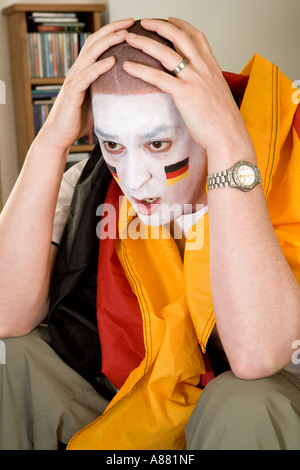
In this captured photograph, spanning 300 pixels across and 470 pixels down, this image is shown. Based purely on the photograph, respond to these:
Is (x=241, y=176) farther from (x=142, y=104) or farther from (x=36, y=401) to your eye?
(x=36, y=401)

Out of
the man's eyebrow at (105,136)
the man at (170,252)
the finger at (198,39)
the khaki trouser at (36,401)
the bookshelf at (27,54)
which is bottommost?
the khaki trouser at (36,401)

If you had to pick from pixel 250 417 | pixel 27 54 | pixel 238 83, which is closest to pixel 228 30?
pixel 27 54

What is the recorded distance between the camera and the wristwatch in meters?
1.16

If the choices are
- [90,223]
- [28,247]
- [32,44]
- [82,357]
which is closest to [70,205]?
[90,223]

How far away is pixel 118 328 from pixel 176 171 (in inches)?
15.5

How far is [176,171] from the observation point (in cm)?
132

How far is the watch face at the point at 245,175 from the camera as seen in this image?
1.16 metres

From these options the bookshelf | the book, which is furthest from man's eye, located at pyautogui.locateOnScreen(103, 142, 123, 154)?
the book

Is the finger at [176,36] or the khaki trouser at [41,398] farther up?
the finger at [176,36]

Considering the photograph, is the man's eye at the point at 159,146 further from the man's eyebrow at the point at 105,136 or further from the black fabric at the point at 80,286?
the black fabric at the point at 80,286

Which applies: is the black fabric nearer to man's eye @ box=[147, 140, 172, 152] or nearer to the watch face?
man's eye @ box=[147, 140, 172, 152]

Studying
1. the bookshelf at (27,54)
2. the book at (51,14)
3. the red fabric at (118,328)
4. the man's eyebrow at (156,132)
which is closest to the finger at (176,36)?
the man's eyebrow at (156,132)

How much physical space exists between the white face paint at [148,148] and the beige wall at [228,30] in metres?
3.06

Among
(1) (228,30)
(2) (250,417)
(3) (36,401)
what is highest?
(1) (228,30)
